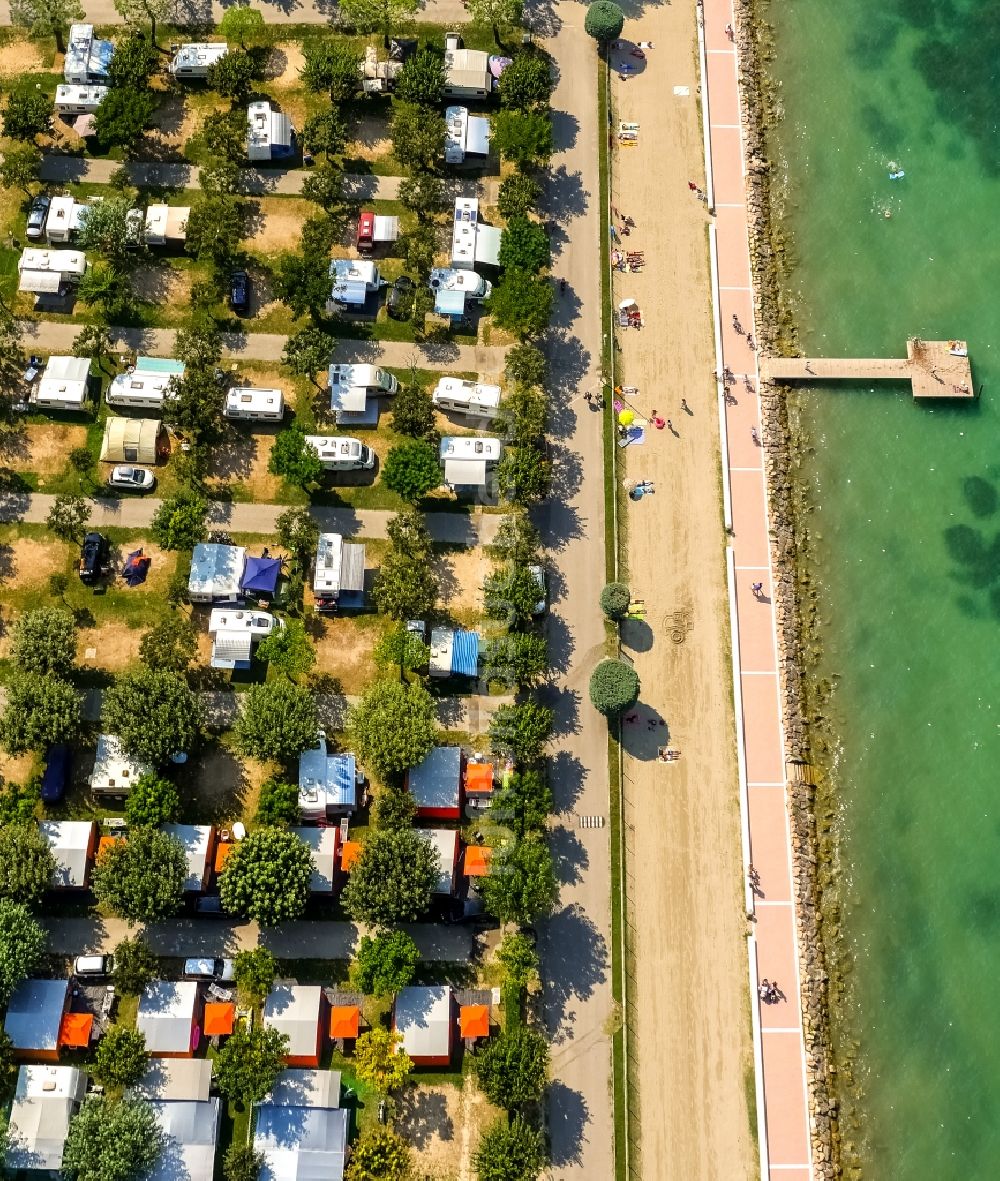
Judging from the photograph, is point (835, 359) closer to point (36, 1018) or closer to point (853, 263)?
point (853, 263)

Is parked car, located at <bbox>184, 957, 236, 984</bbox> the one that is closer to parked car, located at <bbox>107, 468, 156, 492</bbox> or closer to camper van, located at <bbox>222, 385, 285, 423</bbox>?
parked car, located at <bbox>107, 468, 156, 492</bbox>

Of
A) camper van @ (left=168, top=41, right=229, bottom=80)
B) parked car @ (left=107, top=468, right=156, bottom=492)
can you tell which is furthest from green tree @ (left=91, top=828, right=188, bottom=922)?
camper van @ (left=168, top=41, right=229, bottom=80)

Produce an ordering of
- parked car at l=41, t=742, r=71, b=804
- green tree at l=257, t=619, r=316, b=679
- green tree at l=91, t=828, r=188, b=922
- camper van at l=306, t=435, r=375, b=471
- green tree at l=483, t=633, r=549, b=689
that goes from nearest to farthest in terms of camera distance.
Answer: green tree at l=91, t=828, r=188, b=922
parked car at l=41, t=742, r=71, b=804
green tree at l=257, t=619, r=316, b=679
green tree at l=483, t=633, r=549, b=689
camper van at l=306, t=435, r=375, b=471

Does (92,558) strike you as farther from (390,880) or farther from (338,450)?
(390,880)

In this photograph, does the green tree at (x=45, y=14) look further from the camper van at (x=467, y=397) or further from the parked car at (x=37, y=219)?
the camper van at (x=467, y=397)

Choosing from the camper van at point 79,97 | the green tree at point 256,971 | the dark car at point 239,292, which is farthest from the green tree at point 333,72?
the green tree at point 256,971

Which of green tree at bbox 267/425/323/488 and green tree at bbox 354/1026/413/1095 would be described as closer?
green tree at bbox 354/1026/413/1095

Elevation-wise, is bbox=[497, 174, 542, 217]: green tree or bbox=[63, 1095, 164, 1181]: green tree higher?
bbox=[497, 174, 542, 217]: green tree
